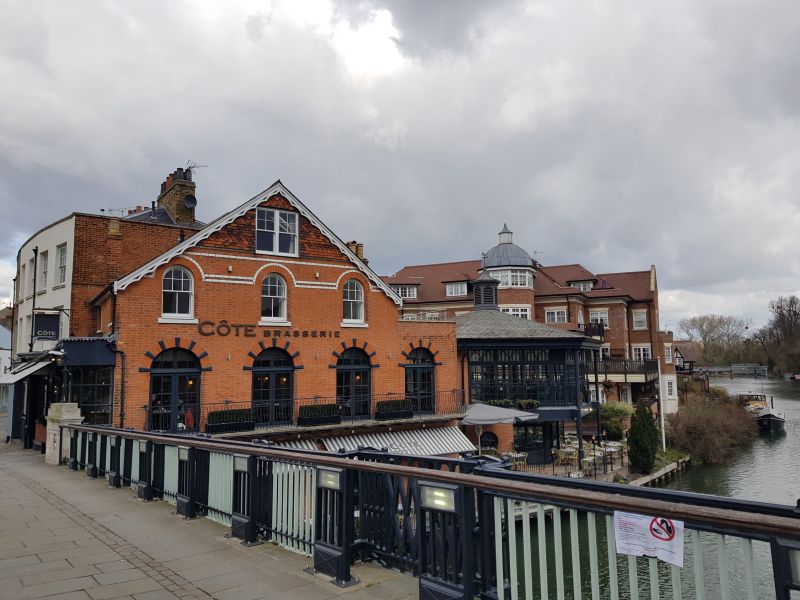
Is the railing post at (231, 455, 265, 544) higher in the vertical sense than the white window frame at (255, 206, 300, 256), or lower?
lower

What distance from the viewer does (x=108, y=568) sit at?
21.2 feet

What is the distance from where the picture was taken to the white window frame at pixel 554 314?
43.4 m

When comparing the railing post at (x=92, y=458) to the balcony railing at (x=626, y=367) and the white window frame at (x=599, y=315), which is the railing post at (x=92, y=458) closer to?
the balcony railing at (x=626, y=367)

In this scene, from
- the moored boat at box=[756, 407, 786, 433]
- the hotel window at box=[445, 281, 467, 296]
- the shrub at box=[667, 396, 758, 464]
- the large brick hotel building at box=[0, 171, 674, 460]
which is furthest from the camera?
the hotel window at box=[445, 281, 467, 296]

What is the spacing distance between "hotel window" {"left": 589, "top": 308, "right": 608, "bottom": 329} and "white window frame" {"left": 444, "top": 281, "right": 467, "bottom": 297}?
33.8ft

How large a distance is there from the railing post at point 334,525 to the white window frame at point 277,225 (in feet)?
55.1

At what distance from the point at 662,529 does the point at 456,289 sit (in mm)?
41781

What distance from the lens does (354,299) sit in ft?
81.4

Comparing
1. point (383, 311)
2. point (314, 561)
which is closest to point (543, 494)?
point (314, 561)

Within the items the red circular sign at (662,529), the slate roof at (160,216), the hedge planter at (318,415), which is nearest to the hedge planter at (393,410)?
the hedge planter at (318,415)

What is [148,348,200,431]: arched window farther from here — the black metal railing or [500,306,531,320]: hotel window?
[500,306,531,320]: hotel window

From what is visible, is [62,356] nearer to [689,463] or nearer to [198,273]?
[198,273]

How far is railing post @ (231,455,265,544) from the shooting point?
23.9 feet

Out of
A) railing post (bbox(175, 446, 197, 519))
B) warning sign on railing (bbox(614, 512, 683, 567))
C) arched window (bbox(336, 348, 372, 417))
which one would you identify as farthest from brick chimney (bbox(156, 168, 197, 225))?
warning sign on railing (bbox(614, 512, 683, 567))
